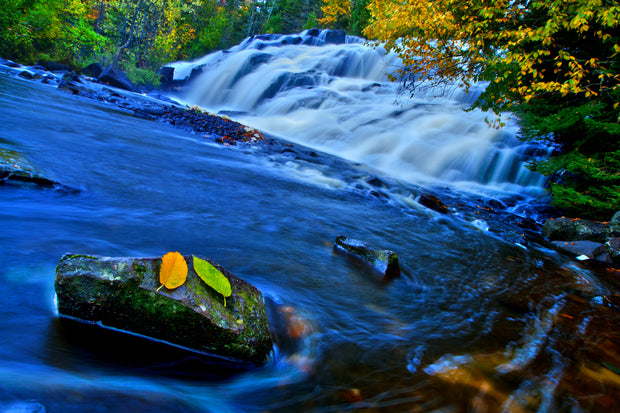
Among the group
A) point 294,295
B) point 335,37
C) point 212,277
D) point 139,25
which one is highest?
point 335,37

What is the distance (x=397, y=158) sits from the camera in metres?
14.3

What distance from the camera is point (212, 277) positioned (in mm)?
2033

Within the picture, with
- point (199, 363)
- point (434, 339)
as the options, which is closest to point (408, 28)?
point (434, 339)

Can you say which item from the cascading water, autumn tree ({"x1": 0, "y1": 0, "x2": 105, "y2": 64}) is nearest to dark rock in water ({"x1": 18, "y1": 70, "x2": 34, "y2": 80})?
autumn tree ({"x1": 0, "y1": 0, "x2": 105, "y2": 64})

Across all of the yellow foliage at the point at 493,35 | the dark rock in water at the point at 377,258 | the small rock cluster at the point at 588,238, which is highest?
the yellow foliage at the point at 493,35

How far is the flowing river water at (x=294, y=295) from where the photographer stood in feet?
5.99

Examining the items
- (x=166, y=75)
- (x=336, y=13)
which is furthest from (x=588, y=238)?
(x=336, y=13)

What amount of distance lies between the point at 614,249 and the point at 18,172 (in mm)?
9727

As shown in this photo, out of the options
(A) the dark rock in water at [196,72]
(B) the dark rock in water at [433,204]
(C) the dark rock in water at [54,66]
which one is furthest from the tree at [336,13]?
(B) the dark rock in water at [433,204]

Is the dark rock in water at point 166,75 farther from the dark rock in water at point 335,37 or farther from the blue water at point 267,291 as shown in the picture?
the blue water at point 267,291

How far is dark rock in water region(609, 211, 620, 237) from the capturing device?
722 cm

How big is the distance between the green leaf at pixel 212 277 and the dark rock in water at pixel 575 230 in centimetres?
847

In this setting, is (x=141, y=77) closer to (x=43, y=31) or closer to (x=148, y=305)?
(x=43, y=31)

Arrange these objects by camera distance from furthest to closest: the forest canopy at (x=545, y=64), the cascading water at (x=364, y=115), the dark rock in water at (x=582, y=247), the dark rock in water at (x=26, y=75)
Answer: the dark rock in water at (x=26, y=75)
the cascading water at (x=364, y=115)
the forest canopy at (x=545, y=64)
the dark rock in water at (x=582, y=247)
